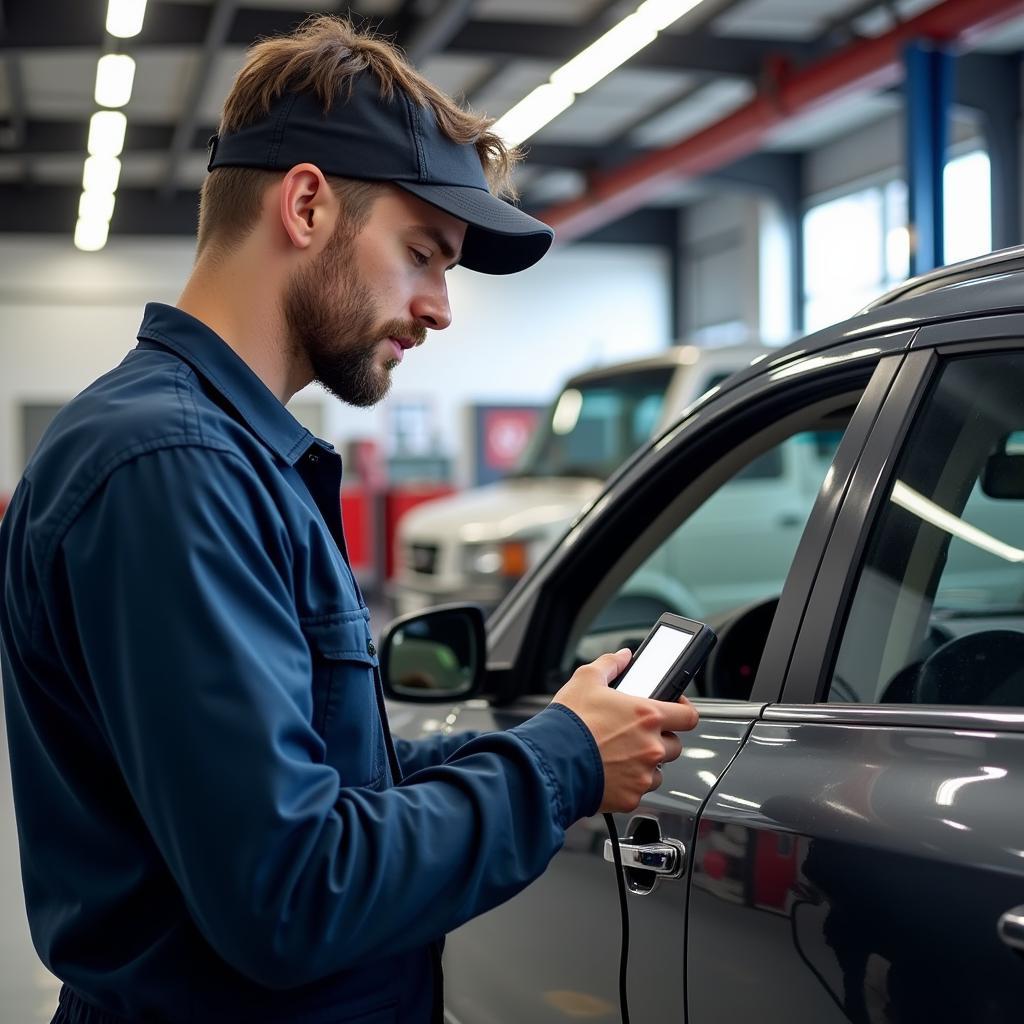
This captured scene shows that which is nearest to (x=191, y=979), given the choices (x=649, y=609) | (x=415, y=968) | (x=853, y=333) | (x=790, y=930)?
(x=415, y=968)

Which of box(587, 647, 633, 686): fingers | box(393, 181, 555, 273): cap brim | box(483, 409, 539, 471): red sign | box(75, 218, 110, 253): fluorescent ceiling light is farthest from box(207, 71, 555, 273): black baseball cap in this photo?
box(483, 409, 539, 471): red sign

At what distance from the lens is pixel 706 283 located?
19.5m

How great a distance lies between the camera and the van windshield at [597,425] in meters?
7.39

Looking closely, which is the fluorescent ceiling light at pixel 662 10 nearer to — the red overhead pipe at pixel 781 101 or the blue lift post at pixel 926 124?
the red overhead pipe at pixel 781 101

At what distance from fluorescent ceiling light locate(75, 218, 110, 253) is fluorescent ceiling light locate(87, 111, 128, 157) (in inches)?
128

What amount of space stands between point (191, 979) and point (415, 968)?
25 centimetres

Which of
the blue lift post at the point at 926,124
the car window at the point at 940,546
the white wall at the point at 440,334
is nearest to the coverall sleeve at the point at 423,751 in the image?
the car window at the point at 940,546

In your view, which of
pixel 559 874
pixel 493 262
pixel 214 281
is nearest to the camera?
pixel 214 281

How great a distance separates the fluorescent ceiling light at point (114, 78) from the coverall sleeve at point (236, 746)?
1083cm

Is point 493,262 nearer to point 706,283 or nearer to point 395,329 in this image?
A: point 395,329

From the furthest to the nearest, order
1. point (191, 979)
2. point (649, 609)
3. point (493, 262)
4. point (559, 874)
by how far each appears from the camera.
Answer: point (649, 609)
point (559, 874)
point (493, 262)
point (191, 979)

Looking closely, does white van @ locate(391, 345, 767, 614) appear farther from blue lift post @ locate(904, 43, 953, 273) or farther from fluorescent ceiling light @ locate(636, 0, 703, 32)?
fluorescent ceiling light @ locate(636, 0, 703, 32)

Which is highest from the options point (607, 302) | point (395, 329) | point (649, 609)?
point (607, 302)

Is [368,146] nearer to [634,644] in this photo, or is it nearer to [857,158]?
[634,644]
